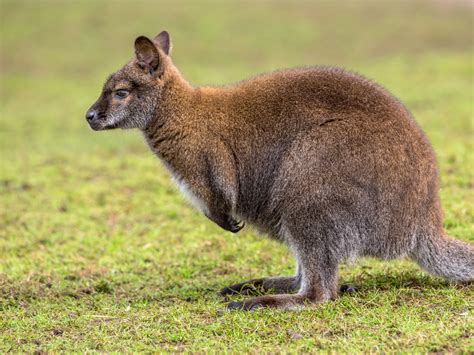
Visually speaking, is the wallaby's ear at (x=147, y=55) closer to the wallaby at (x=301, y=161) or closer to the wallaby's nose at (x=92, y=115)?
the wallaby at (x=301, y=161)

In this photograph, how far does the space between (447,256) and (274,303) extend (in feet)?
3.89

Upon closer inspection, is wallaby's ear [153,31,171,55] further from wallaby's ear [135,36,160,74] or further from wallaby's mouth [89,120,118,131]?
wallaby's mouth [89,120,118,131]

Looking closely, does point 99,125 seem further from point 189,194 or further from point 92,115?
point 189,194

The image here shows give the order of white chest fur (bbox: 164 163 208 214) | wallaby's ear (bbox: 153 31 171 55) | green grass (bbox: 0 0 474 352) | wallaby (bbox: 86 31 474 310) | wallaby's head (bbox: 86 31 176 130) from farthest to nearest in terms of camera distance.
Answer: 1. wallaby's ear (bbox: 153 31 171 55)
2. wallaby's head (bbox: 86 31 176 130)
3. white chest fur (bbox: 164 163 208 214)
4. wallaby (bbox: 86 31 474 310)
5. green grass (bbox: 0 0 474 352)

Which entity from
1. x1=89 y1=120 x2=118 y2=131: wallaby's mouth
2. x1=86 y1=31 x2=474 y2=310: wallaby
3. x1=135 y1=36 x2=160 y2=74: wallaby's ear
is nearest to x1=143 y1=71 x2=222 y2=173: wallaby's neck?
x1=86 y1=31 x2=474 y2=310: wallaby

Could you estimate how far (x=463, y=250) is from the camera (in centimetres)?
511

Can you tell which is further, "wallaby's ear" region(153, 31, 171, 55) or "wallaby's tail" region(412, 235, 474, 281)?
"wallaby's ear" region(153, 31, 171, 55)

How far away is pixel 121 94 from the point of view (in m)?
5.50

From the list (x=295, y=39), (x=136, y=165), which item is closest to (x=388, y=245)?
(x=136, y=165)

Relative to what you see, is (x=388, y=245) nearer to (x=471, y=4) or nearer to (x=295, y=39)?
(x=295, y=39)

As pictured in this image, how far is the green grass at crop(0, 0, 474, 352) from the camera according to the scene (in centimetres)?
453

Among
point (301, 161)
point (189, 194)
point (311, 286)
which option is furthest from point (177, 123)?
point (311, 286)

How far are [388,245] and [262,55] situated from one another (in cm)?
1450

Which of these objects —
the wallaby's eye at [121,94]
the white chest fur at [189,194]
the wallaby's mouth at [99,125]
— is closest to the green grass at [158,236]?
the white chest fur at [189,194]
